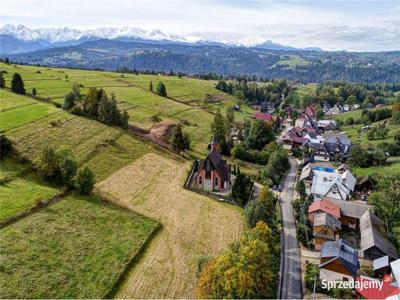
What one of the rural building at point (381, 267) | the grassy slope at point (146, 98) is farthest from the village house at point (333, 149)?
the rural building at point (381, 267)

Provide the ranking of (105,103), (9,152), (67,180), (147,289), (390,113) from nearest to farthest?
(147,289) → (67,180) → (9,152) → (105,103) → (390,113)

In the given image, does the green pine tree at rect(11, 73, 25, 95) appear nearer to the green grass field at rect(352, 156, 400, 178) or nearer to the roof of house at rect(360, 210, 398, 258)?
the roof of house at rect(360, 210, 398, 258)

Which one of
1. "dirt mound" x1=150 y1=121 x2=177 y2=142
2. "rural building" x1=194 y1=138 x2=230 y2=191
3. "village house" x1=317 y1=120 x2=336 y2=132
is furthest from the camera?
"village house" x1=317 y1=120 x2=336 y2=132

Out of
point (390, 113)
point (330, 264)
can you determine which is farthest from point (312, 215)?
point (390, 113)

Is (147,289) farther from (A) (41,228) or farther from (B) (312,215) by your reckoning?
(B) (312,215)

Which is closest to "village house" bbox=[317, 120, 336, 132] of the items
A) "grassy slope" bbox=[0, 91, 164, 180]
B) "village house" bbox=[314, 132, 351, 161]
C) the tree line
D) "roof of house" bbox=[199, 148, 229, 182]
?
"village house" bbox=[314, 132, 351, 161]
